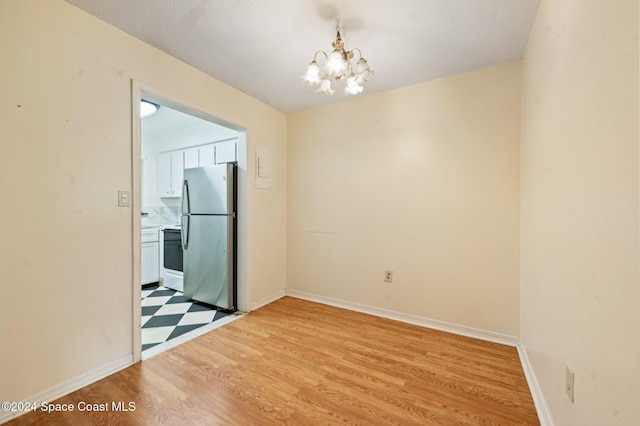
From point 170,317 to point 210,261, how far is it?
0.67m

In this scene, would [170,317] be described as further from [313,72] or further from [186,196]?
[313,72]

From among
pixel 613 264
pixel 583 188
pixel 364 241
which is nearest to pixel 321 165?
pixel 364 241

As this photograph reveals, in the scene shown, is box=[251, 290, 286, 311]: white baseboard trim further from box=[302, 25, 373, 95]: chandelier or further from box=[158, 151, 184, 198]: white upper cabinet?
box=[302, 25, 373, 95]: chandelier

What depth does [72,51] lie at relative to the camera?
1569mm

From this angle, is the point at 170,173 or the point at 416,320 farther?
the point at 170,173

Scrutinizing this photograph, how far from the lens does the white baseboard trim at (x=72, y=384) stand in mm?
1353

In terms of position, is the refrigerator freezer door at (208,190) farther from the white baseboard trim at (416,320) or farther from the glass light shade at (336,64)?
the glass light shade at (336,64)

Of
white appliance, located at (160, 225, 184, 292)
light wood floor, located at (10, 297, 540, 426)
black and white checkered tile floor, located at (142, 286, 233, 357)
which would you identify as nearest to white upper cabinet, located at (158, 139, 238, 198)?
white appliance, located at (160, 225, 184, 292)

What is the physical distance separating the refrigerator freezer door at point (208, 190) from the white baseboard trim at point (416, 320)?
1446 mm

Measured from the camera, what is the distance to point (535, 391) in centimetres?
151

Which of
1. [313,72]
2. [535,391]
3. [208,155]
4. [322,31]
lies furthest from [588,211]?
[208,155]

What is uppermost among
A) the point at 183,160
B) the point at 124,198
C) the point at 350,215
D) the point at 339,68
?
the point at 339,68

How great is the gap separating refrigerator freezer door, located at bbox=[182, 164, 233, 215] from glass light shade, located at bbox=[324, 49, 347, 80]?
163 cm

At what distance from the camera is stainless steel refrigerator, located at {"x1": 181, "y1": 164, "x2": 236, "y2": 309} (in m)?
2.81
